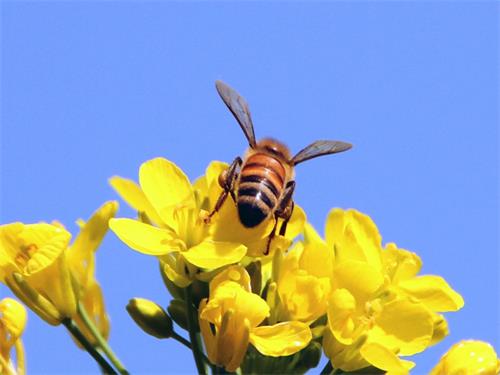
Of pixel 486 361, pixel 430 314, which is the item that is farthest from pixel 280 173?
pixel 486 361

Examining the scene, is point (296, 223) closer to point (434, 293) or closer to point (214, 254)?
point (214, 254)

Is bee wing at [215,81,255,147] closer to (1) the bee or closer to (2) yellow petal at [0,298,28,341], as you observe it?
(1) the bee

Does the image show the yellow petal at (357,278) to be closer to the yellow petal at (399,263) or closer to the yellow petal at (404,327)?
the yellow petal at (404,327)

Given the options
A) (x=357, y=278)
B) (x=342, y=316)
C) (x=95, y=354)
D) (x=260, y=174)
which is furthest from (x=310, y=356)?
(x=95, y=354)

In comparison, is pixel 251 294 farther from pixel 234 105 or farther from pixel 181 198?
pixel 234 105


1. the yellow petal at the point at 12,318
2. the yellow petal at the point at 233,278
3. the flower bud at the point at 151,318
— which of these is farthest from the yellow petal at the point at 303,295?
the yellow petal at the point at 12,318

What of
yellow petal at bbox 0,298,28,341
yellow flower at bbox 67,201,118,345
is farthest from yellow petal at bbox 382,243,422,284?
yellow petal at bbox 0,298,28,341
